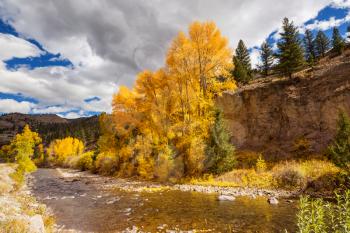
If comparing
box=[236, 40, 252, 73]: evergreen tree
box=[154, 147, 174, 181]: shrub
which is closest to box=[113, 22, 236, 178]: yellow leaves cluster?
box=[154, 147, 174, 181]: shrub

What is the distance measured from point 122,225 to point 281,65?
84.9 ft

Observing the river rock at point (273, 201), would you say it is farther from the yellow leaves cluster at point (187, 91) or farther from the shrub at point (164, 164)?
the shrub at point (164, 164)

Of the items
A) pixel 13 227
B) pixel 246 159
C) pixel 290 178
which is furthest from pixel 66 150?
pixel 13 227

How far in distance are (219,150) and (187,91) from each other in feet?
22.3

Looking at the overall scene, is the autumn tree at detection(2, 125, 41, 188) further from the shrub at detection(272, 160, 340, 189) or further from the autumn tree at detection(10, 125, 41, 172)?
the shrub at detection(272, 160, 340, 189)

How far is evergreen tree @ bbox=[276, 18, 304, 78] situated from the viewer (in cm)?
2853

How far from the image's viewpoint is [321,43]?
57.8 m

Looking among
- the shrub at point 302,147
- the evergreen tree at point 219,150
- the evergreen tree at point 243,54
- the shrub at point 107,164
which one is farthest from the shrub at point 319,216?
the evergreen tree at point 243,54

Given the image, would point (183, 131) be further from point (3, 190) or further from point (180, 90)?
point (3, 190)

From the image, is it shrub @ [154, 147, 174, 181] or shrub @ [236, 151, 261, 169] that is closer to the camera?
shrub @ [236, 151, 261, 169]

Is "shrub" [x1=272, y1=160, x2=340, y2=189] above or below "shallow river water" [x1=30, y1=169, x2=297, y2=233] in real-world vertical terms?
above

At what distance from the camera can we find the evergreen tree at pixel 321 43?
57562 millimetres

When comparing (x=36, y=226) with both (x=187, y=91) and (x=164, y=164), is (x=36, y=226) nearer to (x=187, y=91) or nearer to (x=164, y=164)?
(x=164, y=164)

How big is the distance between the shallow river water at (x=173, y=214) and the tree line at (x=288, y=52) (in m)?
19.9
